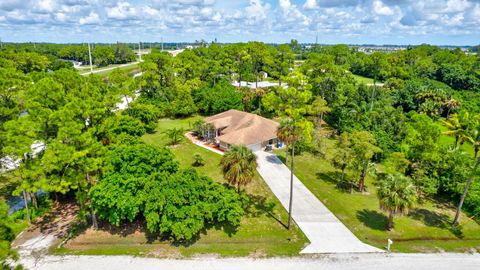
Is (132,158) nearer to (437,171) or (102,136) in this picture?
(102,136)

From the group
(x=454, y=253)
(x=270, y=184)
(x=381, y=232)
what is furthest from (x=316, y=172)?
(x=454, y=253)

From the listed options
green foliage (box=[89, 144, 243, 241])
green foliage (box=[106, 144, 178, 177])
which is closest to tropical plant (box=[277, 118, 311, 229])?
green foliage (box=[89, 144, 243, 241])

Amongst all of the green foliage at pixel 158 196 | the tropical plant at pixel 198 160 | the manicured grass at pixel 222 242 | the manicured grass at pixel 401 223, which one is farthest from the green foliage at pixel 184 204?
the tropical plant at pixel 198 160

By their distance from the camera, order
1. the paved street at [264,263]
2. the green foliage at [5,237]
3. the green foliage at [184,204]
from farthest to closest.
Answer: the green foliage at [184,204] → the paved street at [264,263] → the green foliage at [5,237]

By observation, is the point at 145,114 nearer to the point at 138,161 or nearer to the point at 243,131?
Result: the point at 243,131

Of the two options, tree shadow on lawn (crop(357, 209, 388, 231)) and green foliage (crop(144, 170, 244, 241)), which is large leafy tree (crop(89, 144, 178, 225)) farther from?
tree shadow on lawn (crop(357, 209, 388, 231))

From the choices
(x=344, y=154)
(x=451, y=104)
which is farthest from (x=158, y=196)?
(x=451, y=104)

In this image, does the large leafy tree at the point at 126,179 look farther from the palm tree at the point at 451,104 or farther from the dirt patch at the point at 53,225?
the palm tree at the point at 451,104
